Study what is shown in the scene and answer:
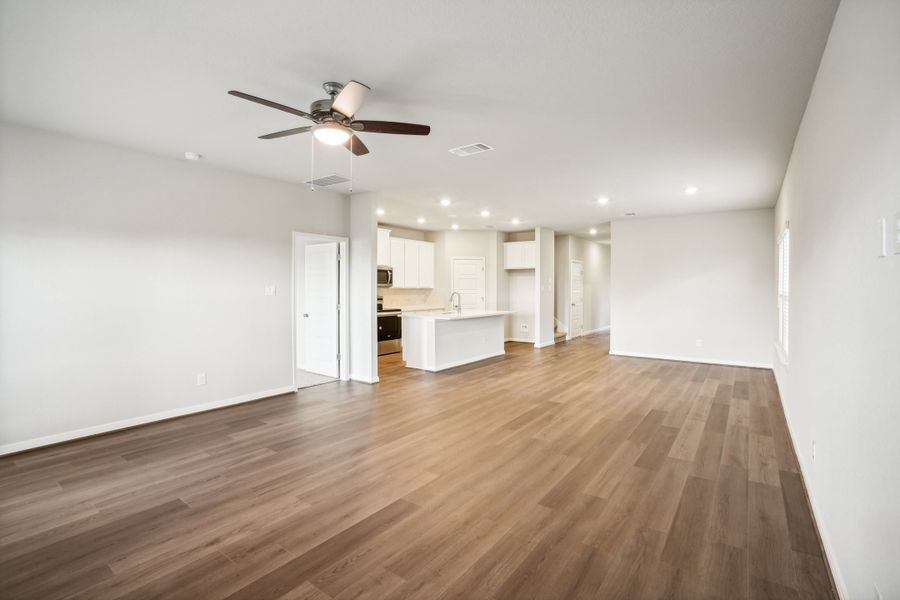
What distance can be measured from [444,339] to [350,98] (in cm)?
488

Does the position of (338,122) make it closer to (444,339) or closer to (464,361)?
(444,339)

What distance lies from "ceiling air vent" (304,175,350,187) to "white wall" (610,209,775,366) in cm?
→ 553

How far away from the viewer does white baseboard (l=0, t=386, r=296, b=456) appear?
3.55 m

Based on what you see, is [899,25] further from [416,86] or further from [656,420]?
[656,420]

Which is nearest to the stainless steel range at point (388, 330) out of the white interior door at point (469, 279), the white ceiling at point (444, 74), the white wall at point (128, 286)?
the white interior door at point (469, 279)

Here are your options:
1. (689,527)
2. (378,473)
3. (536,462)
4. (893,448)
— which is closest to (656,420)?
(536,462)

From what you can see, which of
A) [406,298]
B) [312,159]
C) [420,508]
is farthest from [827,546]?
[406,298]

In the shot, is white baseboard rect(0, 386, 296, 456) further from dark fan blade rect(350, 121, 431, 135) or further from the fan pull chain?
dark fan blade rect(350, 121, 431, 135)

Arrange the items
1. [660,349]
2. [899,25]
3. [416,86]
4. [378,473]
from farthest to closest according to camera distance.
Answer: [660,349] → [378,473] → [416,86] → [899,25]

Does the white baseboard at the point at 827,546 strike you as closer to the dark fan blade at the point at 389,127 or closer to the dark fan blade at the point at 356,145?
the dark fan blade at the point at 389,127

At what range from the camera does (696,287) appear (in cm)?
744

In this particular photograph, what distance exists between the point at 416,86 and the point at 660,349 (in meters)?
7.00

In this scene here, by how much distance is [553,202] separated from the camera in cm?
667

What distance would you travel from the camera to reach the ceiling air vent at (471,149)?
4.02 meters
